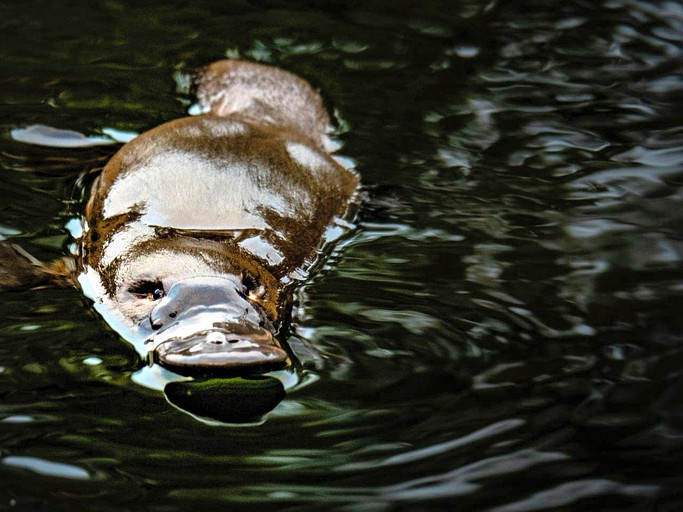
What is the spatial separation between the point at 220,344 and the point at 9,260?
118 centimetres

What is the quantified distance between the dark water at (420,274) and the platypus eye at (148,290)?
0.16m

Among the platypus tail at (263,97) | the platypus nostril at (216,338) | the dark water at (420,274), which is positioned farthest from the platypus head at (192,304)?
the platypus tail at (263,97)

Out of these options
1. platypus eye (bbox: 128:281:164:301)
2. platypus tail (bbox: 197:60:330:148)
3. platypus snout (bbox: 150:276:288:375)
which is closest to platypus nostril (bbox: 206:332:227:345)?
platypus snout (bbox: 150:276:288:375)

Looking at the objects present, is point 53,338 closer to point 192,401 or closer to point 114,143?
point 192,401

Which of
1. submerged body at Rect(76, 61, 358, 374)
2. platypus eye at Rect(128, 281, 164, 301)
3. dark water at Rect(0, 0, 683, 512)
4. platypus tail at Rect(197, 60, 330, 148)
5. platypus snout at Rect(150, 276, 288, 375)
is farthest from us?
platypus tail at Rect(197, 60, 330, 148)

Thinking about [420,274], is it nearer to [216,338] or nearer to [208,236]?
[208,236]

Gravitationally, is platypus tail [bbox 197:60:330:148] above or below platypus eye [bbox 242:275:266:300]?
above

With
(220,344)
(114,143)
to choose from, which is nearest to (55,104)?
(114,143)

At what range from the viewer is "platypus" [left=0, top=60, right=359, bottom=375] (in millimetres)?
3324

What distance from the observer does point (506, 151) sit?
502 centimetres

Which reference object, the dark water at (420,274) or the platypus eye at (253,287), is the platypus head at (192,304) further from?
the dark water at (420,274)

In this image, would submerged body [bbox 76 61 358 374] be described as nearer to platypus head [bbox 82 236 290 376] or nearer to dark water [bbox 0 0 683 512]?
platypus head [bbox 82 236 290 376]

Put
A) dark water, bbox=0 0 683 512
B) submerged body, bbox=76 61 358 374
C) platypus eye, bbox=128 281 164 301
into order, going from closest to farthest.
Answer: dark water, bbox=0 0 683 512
submerged body, bbox=76 61 358 374
platypus eye, bbox=128 281 164 301

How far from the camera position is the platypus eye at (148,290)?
355 centimetres
